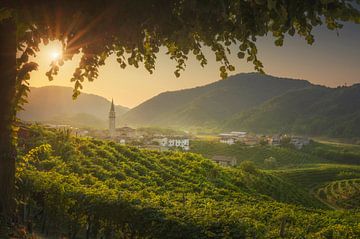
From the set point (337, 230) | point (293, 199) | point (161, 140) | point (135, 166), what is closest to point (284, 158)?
point (161, 140)

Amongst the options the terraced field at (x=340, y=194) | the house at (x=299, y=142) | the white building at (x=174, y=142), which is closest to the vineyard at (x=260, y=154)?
the white building at (x=174, y=142)

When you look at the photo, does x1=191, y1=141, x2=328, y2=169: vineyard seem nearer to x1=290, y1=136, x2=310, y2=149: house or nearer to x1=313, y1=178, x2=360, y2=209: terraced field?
x1=290, y1=136, x2=310, y2=149: house

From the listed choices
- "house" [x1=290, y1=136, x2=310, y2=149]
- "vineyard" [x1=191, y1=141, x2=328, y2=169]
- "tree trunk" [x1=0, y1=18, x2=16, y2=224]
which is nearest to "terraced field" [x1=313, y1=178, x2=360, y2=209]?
"vineyard" [x1=191, y1=141, x2=328, y2=169]

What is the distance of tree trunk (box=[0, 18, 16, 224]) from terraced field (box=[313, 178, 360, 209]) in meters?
62.2

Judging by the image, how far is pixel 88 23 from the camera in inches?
233

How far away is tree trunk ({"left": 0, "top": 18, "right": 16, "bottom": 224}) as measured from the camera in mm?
6898

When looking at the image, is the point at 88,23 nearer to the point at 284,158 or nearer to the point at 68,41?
the point at 68,41

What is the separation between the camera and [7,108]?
7.02 m

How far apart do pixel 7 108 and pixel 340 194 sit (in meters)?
72.5

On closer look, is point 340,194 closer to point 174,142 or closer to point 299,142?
point 174,142

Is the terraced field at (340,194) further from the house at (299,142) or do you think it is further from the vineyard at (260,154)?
the house at (299,142)

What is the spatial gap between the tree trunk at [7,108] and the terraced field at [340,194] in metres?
62.2

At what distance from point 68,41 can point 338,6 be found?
441 cm

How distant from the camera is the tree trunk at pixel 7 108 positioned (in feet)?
22.6
